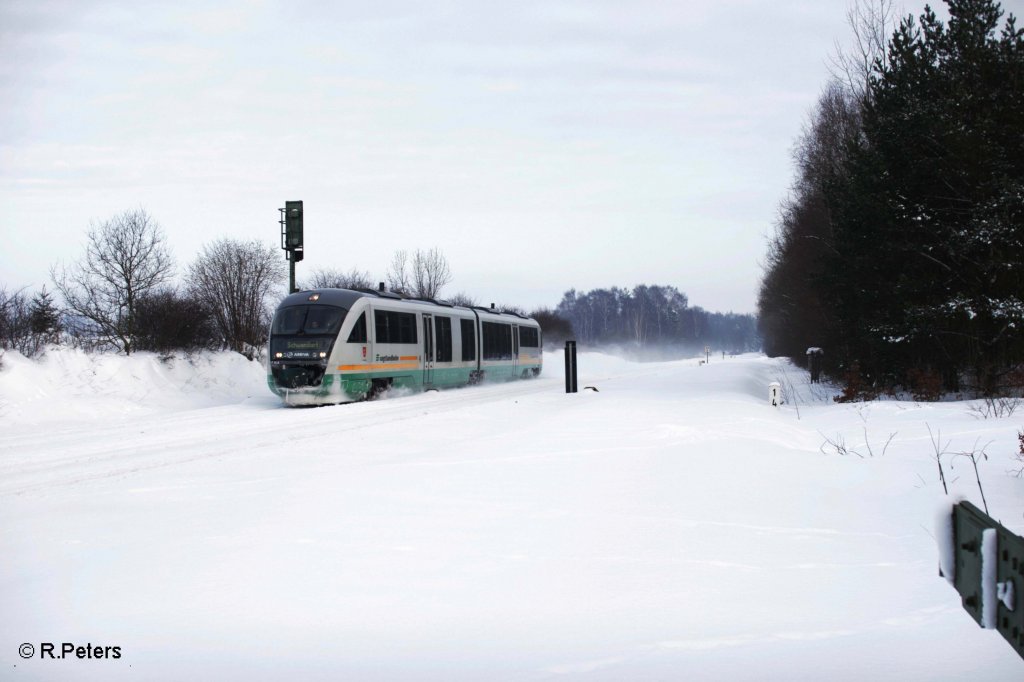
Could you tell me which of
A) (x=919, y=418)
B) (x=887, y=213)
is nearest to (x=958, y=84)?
(x=887, y=213)

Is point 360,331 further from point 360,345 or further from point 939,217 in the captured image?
point 939,217

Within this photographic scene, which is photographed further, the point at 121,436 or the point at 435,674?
the point at 121,436

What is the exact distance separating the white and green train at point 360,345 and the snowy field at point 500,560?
8310 millimetres

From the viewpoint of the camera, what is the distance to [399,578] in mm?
4664

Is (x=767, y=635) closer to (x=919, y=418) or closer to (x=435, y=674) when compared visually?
(x=435, y=674)

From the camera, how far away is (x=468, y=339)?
2802cm

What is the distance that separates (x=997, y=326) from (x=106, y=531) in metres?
18.6

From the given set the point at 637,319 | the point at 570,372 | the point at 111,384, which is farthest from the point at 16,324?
the point at 637,319

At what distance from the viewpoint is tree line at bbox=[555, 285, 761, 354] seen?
133 meters

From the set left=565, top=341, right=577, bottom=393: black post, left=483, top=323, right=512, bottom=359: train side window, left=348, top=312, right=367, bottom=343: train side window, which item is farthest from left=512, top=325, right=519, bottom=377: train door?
left=348, top=312, right=367, bottom=343: train side window

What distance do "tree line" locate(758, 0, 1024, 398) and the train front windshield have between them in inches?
538

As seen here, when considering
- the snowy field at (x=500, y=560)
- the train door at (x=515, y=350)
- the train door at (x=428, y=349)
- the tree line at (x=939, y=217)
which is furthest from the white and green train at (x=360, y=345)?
the tree line at (x=939, y=217)

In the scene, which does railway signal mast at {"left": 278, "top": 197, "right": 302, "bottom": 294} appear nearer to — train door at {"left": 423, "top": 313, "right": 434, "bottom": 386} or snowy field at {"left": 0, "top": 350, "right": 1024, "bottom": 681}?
train door at {"left": 423, "top": 313, "right": 434, "bottom": 386}

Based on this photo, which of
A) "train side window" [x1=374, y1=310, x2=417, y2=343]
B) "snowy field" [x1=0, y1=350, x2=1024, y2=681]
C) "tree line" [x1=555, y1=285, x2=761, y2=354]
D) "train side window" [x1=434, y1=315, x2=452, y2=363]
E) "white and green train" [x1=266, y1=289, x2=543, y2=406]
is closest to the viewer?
"snowy field" [x1=0, y1=350, x2=1024, y2=681]
